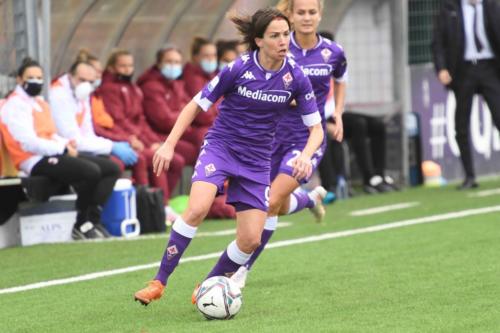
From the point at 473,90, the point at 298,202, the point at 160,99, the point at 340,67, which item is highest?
the point at 340,67

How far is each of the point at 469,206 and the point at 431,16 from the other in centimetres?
599

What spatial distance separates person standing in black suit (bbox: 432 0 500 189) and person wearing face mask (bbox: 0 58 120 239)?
5179mm

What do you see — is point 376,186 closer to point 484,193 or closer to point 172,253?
point 484,193

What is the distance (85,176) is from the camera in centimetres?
1242

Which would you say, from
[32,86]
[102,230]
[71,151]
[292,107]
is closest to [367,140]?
[102,230]

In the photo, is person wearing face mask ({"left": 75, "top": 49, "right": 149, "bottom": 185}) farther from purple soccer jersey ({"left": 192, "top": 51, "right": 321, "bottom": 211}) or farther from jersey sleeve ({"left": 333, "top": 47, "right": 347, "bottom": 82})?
purple soccer jersey ({"left": 192, "top": 51, "right": 321, "bottom": 211})

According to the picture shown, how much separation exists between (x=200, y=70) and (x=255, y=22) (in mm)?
7401

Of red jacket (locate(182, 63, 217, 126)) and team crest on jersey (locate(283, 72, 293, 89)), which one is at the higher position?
team crest on jersey (locate(283, 72, 293, 89))

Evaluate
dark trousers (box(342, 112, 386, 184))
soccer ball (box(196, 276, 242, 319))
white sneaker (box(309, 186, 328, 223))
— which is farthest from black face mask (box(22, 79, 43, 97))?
dark trousers (box(342, 112, 386, 184))

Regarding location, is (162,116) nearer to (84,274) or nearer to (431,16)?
(84,274)

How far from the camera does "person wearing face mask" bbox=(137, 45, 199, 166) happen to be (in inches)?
587

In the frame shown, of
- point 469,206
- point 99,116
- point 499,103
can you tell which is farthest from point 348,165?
point 99,116

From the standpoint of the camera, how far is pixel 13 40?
1309cm

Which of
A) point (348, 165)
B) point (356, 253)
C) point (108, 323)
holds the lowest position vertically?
point (348, 165)
